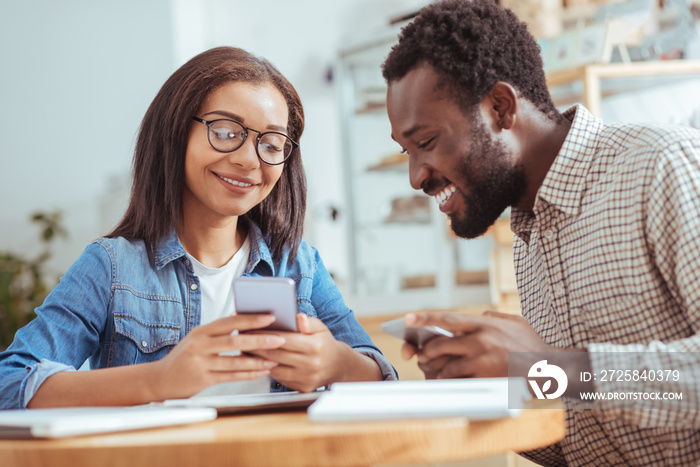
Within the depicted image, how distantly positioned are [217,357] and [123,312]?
1.49 ft

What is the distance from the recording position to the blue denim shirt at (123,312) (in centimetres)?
124

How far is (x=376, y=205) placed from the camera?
4352 mm

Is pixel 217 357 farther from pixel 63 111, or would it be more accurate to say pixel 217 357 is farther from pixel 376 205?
pixel 63 111

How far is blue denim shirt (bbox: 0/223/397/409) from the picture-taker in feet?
4.06

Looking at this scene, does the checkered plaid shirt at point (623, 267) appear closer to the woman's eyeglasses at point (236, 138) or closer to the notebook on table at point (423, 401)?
the notebook on table at point (423, 401)

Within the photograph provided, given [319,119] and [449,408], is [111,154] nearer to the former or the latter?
[319,119]

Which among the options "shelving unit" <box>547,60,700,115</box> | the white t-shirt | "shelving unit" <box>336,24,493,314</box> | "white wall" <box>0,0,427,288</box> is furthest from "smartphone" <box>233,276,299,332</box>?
"white wall" <box>0,0,427,288</box>

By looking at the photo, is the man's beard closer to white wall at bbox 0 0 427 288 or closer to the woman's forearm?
the woman's forearm

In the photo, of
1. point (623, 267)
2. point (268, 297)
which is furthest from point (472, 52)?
point (268, 297)

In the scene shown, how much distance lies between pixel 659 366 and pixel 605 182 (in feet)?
1.13

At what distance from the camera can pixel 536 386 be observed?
97 centimetres

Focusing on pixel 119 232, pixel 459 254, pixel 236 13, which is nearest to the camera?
pixel 119 232

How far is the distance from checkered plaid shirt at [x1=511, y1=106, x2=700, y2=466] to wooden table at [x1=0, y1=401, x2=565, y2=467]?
327mm

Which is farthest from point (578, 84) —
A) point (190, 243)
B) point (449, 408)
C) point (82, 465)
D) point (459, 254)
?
point (82, 465)
